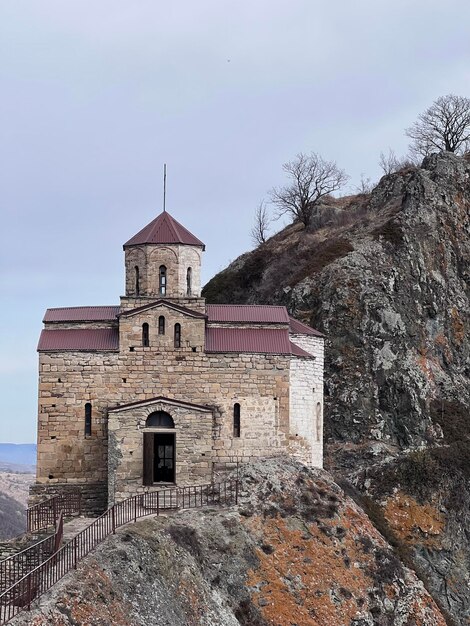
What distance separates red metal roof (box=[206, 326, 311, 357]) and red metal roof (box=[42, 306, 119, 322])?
15.1ft

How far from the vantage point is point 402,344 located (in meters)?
62.6

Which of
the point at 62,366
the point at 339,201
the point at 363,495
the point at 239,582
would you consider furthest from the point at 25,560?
the point at 339,201

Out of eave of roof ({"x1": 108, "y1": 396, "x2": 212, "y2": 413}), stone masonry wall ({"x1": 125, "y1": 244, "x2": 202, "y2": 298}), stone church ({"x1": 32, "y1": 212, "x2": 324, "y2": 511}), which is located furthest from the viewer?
stone masonry wall ({"x1": 125, "y1": 244, "x2": 202, "y2": 298})

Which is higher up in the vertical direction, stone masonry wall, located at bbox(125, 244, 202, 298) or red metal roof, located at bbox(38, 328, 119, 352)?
stone masonry wall, located at bbox(125, 244, 202, 298)

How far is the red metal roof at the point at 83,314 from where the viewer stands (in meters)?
49.4

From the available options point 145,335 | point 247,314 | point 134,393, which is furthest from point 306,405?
point 145,335

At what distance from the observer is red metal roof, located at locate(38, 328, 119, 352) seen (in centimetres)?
4800

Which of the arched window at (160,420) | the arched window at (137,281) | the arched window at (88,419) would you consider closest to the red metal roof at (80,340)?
the arched window at (137,281)

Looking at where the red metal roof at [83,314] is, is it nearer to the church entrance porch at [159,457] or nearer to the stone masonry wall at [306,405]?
the church entrance porch at [159,457]

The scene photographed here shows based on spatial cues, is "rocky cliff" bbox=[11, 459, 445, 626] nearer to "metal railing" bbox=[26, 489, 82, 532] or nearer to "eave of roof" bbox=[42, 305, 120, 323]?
"metal railing" bbox=[26, 489, 82, 532]

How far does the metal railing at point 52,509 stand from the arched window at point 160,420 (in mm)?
4569

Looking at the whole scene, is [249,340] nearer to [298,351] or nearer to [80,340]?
[298,351]

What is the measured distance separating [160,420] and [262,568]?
784 cm

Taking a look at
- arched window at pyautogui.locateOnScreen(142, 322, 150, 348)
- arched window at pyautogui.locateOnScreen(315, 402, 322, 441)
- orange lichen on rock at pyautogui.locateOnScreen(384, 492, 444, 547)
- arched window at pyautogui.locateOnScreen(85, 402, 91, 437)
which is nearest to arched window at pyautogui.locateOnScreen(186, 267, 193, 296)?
arched window at pyautogui.locateOnScreen(142, 322, 150, 348)
